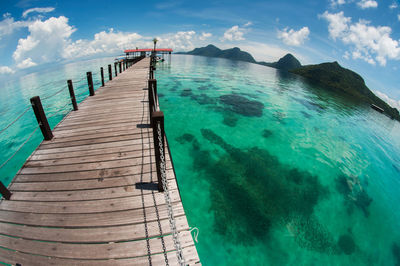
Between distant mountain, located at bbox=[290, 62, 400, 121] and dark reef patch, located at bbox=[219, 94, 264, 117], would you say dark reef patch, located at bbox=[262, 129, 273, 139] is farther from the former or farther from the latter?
distant mountain, located at bbox=[290, 62, 400, 121]

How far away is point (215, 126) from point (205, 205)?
712 cm

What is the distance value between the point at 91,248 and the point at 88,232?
0.33 m

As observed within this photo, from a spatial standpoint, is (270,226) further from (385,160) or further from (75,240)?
(385,160)

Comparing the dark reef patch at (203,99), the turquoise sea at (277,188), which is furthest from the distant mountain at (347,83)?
the dark reef patch at (203,99)

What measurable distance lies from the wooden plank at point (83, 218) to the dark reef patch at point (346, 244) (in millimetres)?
6937

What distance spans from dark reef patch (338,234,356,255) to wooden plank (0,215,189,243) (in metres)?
6.84

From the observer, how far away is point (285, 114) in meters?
17.0

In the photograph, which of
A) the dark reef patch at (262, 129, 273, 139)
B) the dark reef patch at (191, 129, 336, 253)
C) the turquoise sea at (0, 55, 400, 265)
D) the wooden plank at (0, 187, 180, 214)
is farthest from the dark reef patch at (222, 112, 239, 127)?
the wooden plank at (0, 187, 180, 214)

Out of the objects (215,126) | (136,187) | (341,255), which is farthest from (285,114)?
(136,187)

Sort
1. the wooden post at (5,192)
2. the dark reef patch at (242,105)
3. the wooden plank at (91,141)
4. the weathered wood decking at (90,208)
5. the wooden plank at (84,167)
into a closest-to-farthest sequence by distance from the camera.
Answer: the weathered wood decking at (90,208) < the wooden post at (5,192) < the wooden plank at (84,167) < the wooden plank at (91,141) < the dark reef patch at (242,105)

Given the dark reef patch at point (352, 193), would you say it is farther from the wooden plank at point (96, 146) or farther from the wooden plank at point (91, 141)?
the wooden plank at point (91, 141)

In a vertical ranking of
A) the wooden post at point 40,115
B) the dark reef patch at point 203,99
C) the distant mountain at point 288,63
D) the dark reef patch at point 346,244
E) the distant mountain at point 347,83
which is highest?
the distant mountain at point 288,63

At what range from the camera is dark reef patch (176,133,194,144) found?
33.0ft

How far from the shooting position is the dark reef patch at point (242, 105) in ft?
51.8
